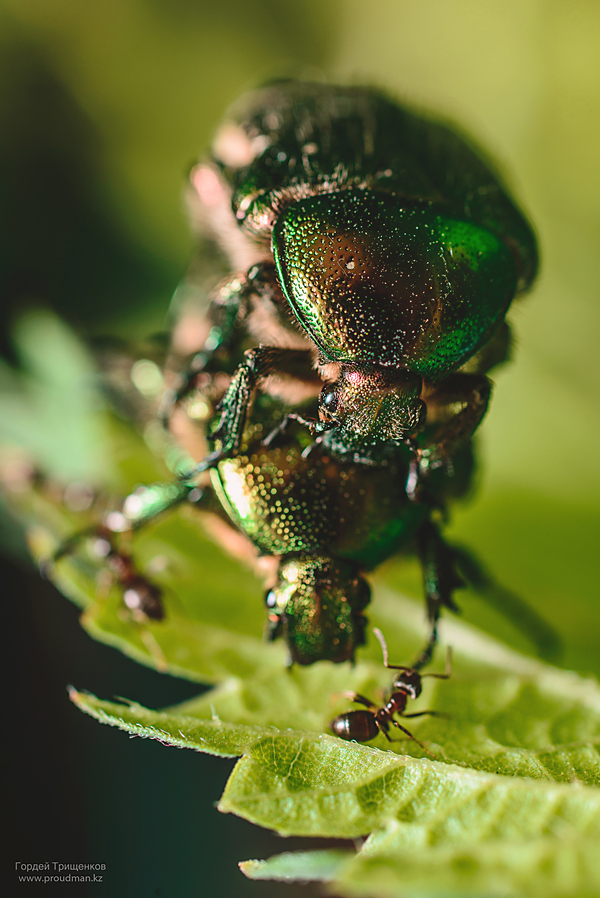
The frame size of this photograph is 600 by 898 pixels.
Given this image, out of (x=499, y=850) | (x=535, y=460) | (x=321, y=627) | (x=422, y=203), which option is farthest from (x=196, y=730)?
(x=535, y=460)

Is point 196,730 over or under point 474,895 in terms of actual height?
under

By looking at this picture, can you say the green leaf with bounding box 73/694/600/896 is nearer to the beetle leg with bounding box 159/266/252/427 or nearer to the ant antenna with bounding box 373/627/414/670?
the ant antenna with bounding box 373/627/414/670

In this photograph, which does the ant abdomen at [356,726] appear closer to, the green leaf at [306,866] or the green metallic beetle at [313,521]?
the green metallic beetle at [313,521]

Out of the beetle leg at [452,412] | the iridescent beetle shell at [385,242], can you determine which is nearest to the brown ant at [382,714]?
the beetle leg at [452,412]

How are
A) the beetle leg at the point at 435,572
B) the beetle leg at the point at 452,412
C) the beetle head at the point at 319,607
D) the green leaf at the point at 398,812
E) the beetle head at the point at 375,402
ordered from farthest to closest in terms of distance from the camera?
the beetle leg at the point at 435,572 < the beetle head at the point at 319,607 < the beetle leg at the point at 452,412 < the beetle head at the point at 375,402 < the green leaf at the point at 398,812

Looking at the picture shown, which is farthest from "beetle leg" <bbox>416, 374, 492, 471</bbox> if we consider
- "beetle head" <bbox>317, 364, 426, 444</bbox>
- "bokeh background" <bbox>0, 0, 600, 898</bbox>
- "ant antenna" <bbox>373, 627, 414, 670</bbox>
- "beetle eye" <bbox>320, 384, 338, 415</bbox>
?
"bokeh background" <bbox>0, 0, 600, 898</bbox>

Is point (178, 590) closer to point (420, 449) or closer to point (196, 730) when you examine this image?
point (196, 730)
